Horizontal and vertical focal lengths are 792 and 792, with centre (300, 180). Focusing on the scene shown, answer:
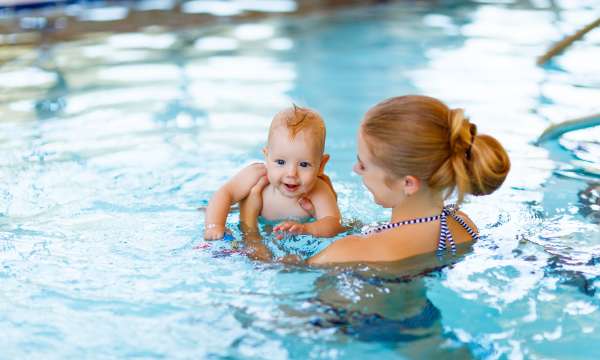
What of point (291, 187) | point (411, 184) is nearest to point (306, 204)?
point (291, 187)

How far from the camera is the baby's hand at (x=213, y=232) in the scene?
3.54 m

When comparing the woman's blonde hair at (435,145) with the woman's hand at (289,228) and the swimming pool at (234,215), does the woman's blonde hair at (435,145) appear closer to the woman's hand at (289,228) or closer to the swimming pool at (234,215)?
the swimming pool at (234,215)

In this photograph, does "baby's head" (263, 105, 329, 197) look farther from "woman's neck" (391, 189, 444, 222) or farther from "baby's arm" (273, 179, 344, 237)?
"woman's neck" (391, 189, 444, 222)

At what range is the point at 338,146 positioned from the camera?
5277mm

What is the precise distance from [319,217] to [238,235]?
1.27ft

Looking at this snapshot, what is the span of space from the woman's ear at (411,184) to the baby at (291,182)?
58 centimetres

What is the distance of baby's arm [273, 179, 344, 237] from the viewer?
3.51 meters

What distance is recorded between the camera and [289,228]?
10.9 ft

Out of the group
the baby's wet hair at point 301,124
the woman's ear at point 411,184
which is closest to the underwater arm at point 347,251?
the woman's ear at point 411,184

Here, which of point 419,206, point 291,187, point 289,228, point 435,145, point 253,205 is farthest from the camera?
point 253,205

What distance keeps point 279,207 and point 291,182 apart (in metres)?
0.39

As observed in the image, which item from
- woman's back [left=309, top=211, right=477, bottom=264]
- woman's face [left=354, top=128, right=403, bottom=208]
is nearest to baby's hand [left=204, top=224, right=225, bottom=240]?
woman's back [left=309, top=211, right=477, bottom=264]

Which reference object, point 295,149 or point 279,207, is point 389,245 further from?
point 279,207

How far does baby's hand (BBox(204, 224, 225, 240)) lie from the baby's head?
334 millimetres
